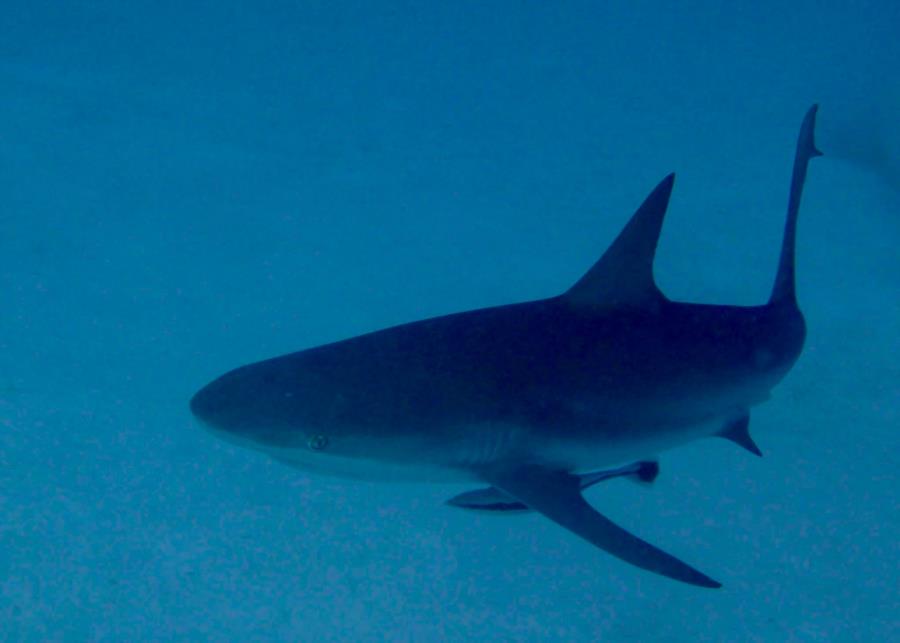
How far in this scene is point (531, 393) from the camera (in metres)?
2.93

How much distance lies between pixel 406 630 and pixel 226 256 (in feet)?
16.2

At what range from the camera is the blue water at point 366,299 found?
13.3 feet

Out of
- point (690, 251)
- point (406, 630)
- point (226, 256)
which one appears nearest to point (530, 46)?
point (690, 251)

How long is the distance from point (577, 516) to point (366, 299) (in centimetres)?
462

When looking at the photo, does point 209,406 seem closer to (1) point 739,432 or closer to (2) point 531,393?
(2) point 531,393

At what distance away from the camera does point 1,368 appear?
532cm

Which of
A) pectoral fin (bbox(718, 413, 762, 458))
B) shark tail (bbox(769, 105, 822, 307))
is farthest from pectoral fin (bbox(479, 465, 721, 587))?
shark tail (bbox(769, 105, 822, 307))

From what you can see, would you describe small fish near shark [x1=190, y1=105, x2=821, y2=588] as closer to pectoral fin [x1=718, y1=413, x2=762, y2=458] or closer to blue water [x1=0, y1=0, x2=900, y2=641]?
pectoral fin [x1=718, y1=413, x2=762, y2=458]

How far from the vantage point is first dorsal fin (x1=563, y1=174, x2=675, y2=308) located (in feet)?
10.3

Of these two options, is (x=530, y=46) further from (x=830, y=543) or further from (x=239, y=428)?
(x=239, y=428)

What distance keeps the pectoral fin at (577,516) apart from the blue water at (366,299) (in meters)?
1.52

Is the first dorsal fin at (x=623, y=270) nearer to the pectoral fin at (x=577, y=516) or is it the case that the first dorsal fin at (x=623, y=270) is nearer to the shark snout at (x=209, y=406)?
the pectoral fin at (x=577, y=516)

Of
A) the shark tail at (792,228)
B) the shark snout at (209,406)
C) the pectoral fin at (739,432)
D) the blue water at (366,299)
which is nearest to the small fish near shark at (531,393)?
the shark snout at (209,406)

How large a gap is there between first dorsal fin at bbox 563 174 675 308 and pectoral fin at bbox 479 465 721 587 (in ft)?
Result: 2.74
